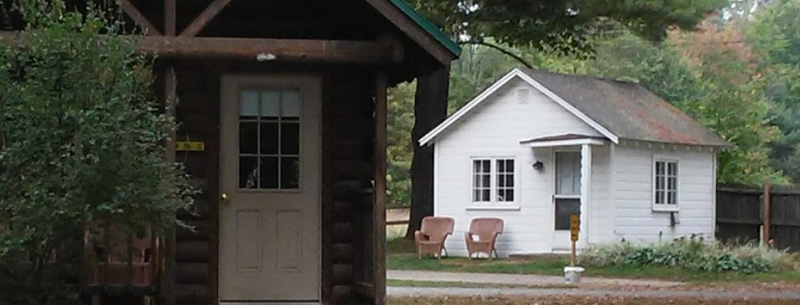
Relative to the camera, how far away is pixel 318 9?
12.4 meters

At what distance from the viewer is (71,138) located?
954 cm

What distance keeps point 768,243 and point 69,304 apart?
63.3 feet

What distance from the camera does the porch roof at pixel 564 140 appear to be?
80.9ft

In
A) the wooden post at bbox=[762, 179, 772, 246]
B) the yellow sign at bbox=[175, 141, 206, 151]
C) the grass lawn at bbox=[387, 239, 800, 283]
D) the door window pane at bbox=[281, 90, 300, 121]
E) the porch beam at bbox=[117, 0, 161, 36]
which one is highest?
the porch beam at bbox=[117, 0, 161, 36]

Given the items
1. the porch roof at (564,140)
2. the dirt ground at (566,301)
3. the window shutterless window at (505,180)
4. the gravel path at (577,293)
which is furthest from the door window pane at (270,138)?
the window shutterless window at (505,180)

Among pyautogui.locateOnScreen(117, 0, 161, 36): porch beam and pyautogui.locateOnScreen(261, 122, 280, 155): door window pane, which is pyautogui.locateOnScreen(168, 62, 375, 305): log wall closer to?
pyautogui.locateOnScreen(261, 122, 280, 155): door window pane

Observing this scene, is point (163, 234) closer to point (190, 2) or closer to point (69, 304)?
point (69, 304)

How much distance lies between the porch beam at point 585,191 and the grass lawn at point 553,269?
632 mm

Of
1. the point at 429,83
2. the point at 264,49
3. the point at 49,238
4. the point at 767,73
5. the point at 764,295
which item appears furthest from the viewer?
the point at 767,73

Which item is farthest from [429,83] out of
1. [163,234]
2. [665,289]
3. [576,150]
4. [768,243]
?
[163,234]

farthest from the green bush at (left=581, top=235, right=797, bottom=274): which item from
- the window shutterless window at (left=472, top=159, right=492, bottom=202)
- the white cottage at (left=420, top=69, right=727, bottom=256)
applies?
the window shutterless window at (left=472, top=159, right=492, bottom=202)

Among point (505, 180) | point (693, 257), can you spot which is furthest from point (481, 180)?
point (693, 257)

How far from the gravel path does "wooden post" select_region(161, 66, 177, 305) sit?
5570 millimetres

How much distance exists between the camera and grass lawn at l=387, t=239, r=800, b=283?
21.1 meters
